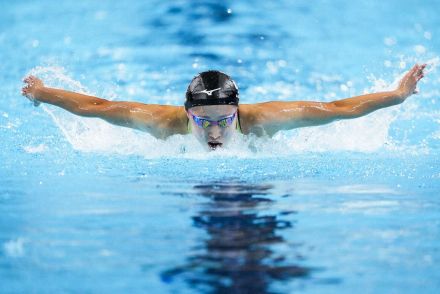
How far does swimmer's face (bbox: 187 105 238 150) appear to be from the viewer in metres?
4.58

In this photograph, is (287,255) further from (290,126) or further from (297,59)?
(297,59)

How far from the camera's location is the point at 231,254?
2.49 m

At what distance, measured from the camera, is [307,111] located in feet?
16.0

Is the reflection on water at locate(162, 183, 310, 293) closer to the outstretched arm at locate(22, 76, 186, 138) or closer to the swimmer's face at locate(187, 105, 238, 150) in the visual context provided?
the swimmer's face at locate(187, 105, 238, 150)

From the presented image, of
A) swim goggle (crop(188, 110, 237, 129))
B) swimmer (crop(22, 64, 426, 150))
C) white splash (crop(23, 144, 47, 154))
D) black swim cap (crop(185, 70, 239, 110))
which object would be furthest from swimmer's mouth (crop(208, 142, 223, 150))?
white splash (crop(23, 144, 47, 154))

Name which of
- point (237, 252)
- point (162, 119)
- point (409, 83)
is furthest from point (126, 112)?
point (237, 252)

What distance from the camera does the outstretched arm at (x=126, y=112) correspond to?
498 centimetres

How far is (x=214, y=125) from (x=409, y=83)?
1.47 meters

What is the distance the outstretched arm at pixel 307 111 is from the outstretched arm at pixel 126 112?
0.49m

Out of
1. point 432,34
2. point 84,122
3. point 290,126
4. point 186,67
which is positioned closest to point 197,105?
point 290,126

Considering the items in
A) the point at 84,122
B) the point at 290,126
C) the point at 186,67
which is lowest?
the point at 290,126

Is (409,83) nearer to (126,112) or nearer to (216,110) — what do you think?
(216,110)

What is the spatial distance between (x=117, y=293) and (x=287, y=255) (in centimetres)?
65

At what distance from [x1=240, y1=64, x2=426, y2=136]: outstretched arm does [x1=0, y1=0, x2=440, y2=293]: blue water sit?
186 mm
